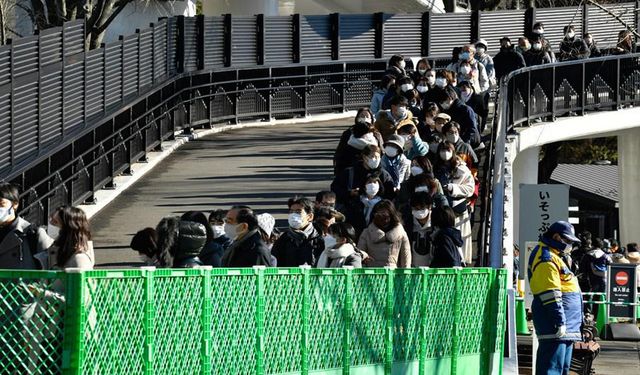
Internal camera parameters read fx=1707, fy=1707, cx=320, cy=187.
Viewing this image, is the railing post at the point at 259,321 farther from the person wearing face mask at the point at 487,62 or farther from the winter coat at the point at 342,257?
the person wearing face mask at the point at 487,62

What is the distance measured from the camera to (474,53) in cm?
2986

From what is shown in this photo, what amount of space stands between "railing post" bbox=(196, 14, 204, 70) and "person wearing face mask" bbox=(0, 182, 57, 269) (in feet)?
65.3

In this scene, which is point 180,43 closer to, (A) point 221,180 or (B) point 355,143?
(A) point 221,180

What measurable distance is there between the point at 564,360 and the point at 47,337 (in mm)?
7117

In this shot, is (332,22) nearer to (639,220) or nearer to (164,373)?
(639,220)

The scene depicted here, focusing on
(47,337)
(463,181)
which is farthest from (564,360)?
(47,337)

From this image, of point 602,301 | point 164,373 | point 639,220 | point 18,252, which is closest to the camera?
point 164,373

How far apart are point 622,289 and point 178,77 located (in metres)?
9.26

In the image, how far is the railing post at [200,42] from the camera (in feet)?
110

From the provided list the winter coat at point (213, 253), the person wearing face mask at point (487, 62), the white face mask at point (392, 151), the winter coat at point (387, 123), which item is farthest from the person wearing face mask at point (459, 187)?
the person wearing face mask at point (487, 62)

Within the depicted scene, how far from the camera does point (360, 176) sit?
19.0m

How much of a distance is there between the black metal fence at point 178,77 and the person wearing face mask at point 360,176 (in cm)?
406

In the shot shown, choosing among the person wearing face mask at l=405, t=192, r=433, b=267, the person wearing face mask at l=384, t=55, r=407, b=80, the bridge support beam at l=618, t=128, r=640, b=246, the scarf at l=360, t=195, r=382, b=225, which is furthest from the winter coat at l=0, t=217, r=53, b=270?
the bridge support beam at l=618, t=128, r=640, b=246

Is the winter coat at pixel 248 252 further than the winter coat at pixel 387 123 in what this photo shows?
No
